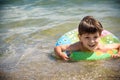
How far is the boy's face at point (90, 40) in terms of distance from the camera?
12.5ft

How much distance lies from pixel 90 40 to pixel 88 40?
31 mm

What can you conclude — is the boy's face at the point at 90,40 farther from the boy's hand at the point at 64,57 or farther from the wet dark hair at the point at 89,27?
the boy's hand at the point at 64,57

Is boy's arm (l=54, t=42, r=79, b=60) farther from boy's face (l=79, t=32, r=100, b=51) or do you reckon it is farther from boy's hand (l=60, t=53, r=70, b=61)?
boy's face (l=79, t=32, r=100, b=51)

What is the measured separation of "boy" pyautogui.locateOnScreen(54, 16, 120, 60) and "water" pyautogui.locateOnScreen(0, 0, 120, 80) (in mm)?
209

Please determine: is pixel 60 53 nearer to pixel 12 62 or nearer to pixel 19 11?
pixel 12 62

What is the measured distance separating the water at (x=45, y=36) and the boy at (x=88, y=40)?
21 centimetres

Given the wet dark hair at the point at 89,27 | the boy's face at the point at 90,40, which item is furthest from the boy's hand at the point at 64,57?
the wet dark hair at the point at 89,27

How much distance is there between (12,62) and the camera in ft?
13.9

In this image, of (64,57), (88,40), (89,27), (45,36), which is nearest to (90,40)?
(88,40)

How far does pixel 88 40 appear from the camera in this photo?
12.7 ft

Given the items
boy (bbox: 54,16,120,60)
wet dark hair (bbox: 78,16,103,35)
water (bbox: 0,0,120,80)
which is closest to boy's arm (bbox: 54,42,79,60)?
boy (bbox: 54,16,120,60)

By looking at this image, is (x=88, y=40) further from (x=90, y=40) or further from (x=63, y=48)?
(x=63, y=48)

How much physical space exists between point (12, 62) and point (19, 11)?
15.7 feet

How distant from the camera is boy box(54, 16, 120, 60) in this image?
150 inches
